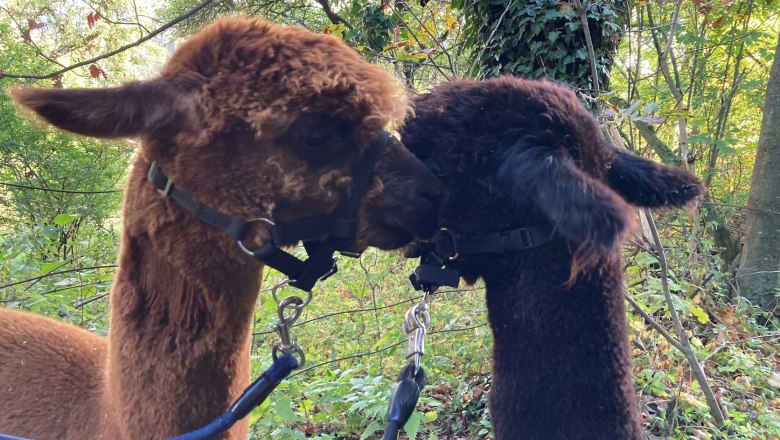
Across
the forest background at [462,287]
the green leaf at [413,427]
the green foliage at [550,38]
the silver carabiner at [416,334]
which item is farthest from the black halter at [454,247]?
the green foliage at [550,38]

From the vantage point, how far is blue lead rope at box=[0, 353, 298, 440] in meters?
1.37

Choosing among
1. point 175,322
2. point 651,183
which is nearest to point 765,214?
point 651,183

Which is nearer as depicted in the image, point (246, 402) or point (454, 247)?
point (246, 402)

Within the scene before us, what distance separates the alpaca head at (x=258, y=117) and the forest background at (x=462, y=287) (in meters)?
0.27

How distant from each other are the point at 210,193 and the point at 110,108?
0.99 feet

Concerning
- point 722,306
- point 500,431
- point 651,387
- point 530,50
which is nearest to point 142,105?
point 500,431

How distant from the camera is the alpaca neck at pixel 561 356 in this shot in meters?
1.80

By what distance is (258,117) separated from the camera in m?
1.40

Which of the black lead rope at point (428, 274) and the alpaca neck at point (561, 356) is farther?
the alpaca neck at point (561, 356)

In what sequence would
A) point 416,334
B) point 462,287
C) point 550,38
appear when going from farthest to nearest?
point 462,287 < point 550,38 < point 416,334

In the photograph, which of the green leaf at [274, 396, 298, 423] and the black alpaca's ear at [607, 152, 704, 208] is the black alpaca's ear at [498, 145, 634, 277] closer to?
the black alpaca's ear at [607, 152, 704, 208]

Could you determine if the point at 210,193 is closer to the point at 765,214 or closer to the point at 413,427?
the point at 413,427

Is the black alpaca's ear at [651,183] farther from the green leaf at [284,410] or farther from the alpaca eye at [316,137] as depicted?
the green leaf at [284,410]

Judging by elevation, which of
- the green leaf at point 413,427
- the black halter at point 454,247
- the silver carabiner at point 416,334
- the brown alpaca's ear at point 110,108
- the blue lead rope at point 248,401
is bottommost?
the green leaf at point 413,427
